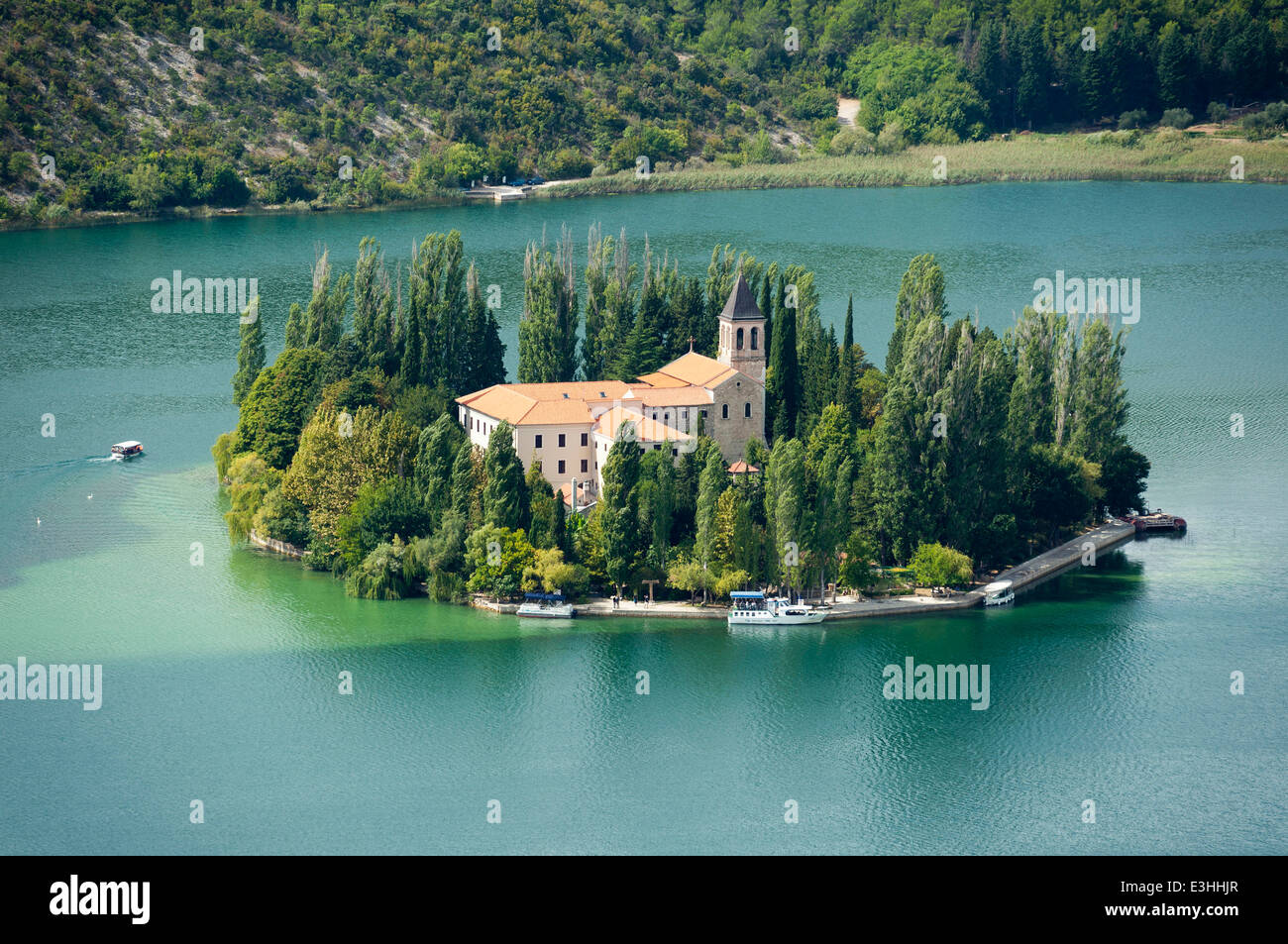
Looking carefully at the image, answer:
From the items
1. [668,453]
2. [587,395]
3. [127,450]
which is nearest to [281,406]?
[127,450]

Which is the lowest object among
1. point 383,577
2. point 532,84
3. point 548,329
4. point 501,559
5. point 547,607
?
point 547,607

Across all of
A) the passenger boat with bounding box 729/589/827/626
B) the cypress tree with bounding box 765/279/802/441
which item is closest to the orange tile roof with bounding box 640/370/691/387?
the cypress tree with bounding box 765/279/802/441

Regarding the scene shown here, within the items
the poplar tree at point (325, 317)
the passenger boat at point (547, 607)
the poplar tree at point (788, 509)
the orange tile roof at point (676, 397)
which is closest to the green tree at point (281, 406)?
the poplar tree at point (325, 317)

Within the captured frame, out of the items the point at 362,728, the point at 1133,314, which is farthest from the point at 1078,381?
the point at 1133,314

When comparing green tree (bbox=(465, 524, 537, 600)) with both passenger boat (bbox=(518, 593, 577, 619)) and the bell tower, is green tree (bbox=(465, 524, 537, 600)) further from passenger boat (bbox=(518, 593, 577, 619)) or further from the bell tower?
the bell tower

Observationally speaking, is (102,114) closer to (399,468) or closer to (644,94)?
(644,94)

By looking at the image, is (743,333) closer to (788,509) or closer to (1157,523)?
(788,509)
